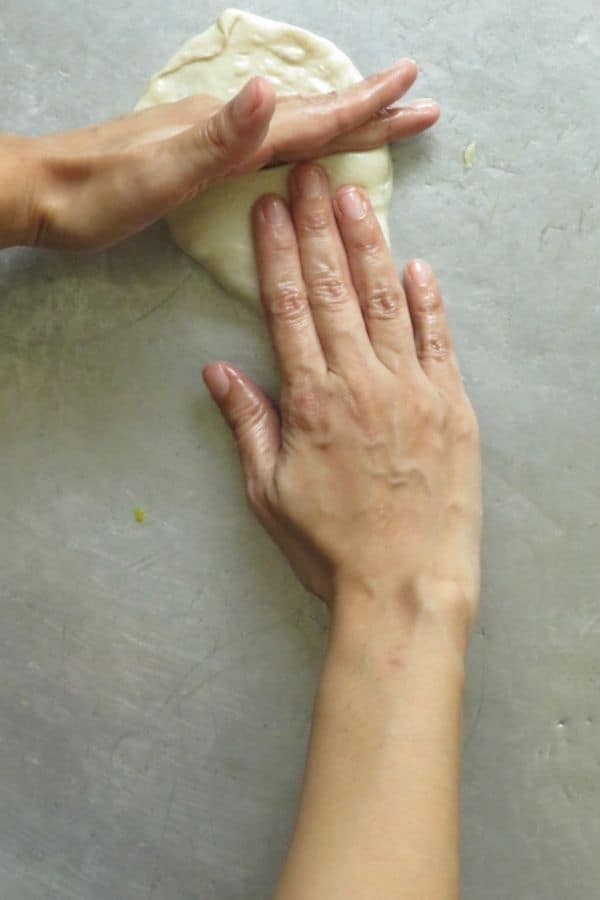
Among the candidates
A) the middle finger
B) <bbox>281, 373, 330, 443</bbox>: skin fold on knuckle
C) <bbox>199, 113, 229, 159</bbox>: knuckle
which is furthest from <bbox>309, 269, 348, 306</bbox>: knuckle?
<bbox>199, 113, 229, 159</bbox>: knuckle

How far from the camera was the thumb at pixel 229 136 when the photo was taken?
2.83ft

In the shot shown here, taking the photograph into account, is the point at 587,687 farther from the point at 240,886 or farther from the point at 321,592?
the point at 240,886

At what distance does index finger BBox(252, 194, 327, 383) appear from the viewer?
1077 millimetres

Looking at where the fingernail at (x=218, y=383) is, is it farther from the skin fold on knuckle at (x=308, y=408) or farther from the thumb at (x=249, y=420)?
the skin fold on knuckle at (x=308, y=408)

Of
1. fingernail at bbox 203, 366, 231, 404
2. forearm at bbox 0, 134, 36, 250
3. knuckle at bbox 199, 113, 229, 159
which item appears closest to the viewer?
knuckle at bbox 199, 113, 229, 159

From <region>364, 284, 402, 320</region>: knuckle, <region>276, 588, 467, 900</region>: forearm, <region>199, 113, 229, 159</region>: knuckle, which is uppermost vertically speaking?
<region>199, 113, 229, 159</region>: knuckle

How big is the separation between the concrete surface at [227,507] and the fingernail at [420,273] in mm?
36

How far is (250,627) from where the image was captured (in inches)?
46.3

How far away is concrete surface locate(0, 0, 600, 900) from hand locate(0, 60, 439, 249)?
4.4 inches

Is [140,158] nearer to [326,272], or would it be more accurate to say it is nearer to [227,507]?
[326,272]

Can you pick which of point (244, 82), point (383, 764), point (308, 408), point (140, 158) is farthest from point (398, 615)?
point (244, 82)

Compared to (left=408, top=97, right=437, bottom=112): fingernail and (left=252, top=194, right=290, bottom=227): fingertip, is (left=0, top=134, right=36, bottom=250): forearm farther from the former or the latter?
(left=408, top=97, right=437, bottom=112): fingernail

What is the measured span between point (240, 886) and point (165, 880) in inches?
4.4

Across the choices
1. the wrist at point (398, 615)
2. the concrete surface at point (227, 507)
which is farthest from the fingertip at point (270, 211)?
the wrist at point (398, 615)
